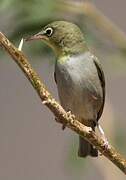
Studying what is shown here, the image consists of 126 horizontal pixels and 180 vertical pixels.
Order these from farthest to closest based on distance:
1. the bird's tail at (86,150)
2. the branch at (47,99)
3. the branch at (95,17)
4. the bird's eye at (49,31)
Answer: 1. the branch at (95,17)
2. the bird's tail at (86,150)
3. the bird's eye at (49,31)
4. the branch at (47,99)

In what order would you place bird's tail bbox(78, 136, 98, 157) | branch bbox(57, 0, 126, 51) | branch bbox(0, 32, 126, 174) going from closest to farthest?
1. branch bbox(0, 32, 126, 174)
2. bird's tail bbox(78, 136, 98, 157)
3. branch bbox(57, 0, 126, 51)

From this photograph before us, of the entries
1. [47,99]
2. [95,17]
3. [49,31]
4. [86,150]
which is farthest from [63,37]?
[47,99]

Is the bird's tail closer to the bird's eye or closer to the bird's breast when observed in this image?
the bird's breast

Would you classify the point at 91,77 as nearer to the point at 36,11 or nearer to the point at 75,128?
the point at 36,11

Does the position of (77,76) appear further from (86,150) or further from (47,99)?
(47,99)

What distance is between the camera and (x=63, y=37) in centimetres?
140

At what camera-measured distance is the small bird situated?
1398mm

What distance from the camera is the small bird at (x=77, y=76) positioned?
1.40 metres

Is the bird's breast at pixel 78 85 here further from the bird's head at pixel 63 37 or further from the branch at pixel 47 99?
the branch at pixel 47 99

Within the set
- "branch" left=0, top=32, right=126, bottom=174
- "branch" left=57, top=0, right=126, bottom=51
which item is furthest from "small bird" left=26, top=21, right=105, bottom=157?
"branch" left=0, top=32, right=126, bottom=174

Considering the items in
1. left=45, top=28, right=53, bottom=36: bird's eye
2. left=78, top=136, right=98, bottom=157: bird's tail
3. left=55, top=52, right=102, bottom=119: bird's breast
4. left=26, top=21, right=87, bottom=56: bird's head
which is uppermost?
left=45, top=28, right=53, bottom=36: bird's eye

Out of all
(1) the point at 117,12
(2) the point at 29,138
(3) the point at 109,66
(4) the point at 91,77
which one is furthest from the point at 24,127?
(4) the point at 91,77

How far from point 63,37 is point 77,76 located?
0.29ft

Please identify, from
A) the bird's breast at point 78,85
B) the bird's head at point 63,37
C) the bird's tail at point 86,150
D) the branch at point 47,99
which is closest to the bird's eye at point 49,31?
the bird's head at point 63,37
